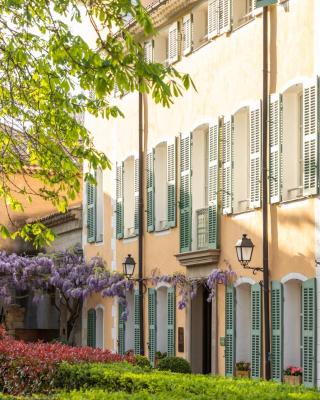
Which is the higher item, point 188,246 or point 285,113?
point 285,113

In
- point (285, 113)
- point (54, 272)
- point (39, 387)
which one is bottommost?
point (39, 387)

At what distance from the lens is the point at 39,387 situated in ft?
A: 60.6

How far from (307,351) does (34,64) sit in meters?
7.47

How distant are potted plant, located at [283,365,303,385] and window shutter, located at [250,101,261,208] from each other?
9.90 ft

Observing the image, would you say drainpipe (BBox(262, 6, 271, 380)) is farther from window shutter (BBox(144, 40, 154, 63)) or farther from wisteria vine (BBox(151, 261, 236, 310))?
window shutter (BBox(144, 40, 154, 63))

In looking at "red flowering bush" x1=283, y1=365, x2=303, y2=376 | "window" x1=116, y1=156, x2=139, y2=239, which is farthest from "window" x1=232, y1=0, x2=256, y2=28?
"red flowering bush" x1=283, y1=365, x2=303, y2=376

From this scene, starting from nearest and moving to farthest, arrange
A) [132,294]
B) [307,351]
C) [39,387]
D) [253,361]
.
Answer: [39,387] → [307,351] → [253,361] → [132,294]

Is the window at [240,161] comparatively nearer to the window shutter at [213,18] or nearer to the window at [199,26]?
the window shutter at [213,18]

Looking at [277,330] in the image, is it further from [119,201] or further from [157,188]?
[119,201]

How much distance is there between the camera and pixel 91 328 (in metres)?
32.7

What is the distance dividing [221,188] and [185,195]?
187cm

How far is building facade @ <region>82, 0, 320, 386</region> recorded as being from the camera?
2198 centimetres

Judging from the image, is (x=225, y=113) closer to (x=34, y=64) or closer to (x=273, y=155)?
(x=273, y=155)

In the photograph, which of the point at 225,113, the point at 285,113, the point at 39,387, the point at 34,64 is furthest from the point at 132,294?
the point at 34,64
